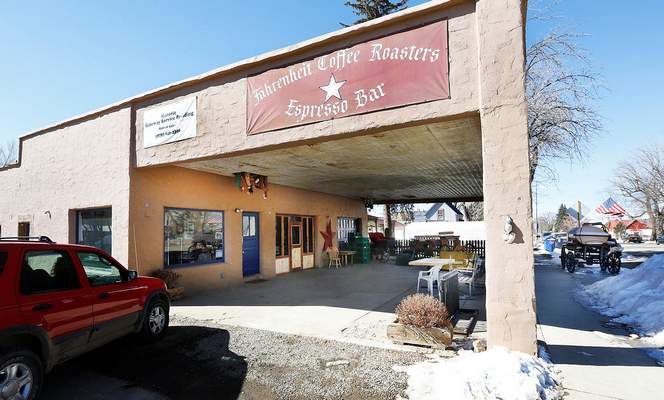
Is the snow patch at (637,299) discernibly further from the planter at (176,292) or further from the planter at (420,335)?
the planter at (176,292)

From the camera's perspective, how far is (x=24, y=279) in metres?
3.84

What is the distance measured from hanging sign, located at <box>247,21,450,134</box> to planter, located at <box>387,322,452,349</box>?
3.65 meters

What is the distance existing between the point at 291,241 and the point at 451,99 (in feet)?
34.8

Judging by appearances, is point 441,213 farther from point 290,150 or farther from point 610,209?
point 290,150

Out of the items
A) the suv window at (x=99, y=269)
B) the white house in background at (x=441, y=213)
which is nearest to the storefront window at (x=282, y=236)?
the suv window at (x=99, y=269)

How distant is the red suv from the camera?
3.61 metres

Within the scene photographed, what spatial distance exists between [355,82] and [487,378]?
193 inches

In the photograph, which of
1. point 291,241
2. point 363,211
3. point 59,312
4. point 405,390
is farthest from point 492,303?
point 363,211

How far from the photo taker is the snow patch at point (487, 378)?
3869 millimetres

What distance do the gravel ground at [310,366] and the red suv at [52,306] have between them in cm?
146

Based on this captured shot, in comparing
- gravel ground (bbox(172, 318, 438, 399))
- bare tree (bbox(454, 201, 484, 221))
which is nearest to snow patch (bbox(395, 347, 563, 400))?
gravel ground (bbox(172, 318, 438, 399))

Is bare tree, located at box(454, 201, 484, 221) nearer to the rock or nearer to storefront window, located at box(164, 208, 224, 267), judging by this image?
storefront window, located at box(164, 208, 224, 267)

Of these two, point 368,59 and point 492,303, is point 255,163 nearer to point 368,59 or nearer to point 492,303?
point 368,59

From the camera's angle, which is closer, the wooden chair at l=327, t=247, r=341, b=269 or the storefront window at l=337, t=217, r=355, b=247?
the wooden chair at l=327, t=247, r=341, b=269
